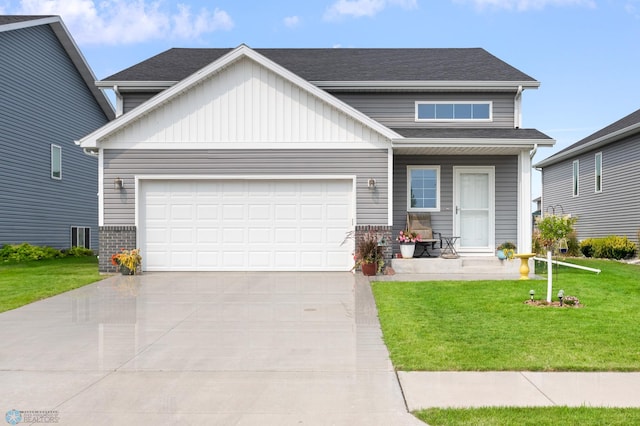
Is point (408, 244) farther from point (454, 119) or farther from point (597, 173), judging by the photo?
point (597, 173)

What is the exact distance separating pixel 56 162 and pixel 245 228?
11.2m

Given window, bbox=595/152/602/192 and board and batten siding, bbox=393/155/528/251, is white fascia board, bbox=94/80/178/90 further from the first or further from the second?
window, bbox=595/152/602/192

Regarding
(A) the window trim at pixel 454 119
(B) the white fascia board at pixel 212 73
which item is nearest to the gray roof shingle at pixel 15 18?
(B) the white fascia board at pixel 212 73

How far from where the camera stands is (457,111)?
14320mm

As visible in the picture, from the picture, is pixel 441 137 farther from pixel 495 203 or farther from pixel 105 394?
pixel 105 394

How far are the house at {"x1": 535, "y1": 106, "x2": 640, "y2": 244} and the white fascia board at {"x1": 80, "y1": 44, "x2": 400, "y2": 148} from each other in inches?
317

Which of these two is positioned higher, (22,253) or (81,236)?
(81,236)

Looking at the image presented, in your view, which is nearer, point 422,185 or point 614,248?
point 422,185

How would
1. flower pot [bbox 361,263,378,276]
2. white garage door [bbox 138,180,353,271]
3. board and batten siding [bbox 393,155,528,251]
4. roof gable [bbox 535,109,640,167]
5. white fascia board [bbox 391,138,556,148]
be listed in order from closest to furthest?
flower pot [bbox 361,263,378,276]
white fascia board [bbox 391,138,556,148]
white garage door [bbox 138,180,353,271]
board and batten siding [bbox 393,155,528,251]
roof gable [bbox 535,109,640,167]

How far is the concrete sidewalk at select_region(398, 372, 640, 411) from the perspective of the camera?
3982mm

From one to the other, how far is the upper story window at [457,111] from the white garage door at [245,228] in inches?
148

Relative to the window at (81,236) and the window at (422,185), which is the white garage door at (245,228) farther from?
the window at (81,236)

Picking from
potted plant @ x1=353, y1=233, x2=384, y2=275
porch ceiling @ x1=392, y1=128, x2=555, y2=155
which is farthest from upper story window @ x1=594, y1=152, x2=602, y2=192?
potted plant @ x1=353, y1=233, x2=384, y2=275

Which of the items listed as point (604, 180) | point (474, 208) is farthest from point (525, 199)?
point (604, 180)
